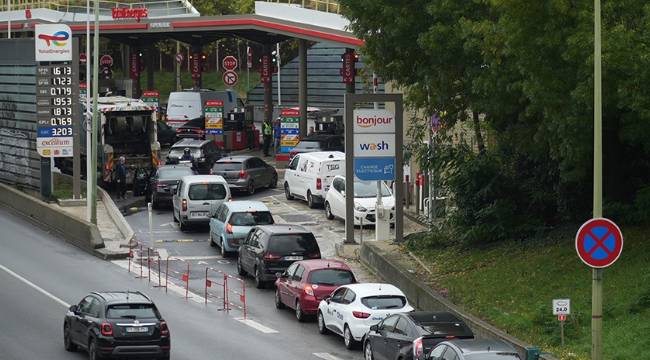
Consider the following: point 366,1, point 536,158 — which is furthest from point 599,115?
point 366,1

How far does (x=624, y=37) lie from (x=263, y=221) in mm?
16380

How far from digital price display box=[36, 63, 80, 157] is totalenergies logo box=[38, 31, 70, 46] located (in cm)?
101

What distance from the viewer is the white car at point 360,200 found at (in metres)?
42.9

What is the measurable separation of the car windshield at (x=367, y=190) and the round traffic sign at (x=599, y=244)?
22.8 meters

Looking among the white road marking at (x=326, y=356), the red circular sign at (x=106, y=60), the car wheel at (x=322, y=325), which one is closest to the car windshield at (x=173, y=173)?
the car wheel at (x=322, y=325)

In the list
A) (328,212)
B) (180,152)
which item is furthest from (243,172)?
(180,152)

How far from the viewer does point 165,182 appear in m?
48.2

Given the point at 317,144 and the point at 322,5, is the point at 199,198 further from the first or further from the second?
the point at 322,5

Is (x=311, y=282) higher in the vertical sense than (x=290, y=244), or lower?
lower

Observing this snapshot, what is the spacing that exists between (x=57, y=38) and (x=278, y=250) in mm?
14773

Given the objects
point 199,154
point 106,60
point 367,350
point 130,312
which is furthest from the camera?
point 106,60

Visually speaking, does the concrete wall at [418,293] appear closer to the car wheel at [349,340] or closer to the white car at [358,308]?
the white car at [358,308]

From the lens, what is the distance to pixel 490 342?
2178cm

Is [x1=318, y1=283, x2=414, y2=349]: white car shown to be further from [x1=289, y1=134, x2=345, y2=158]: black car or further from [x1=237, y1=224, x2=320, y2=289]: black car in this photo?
[x1=289, y1=134, x2=345, y2=158]: black car
